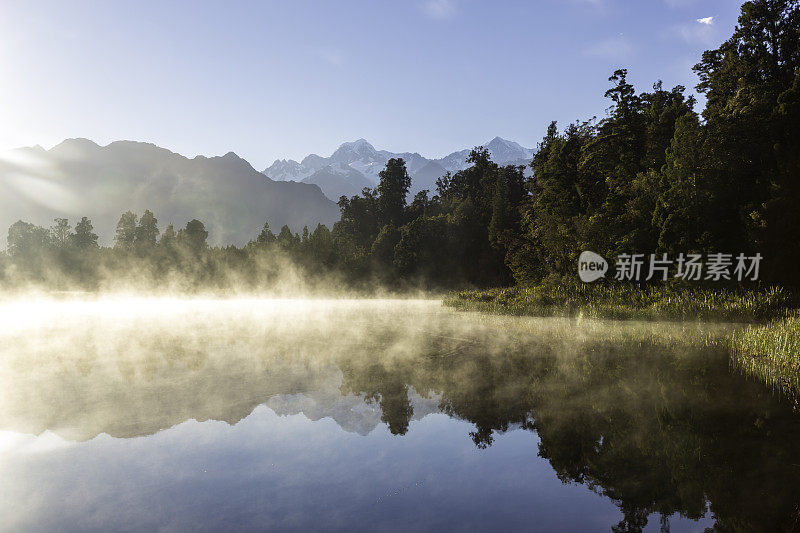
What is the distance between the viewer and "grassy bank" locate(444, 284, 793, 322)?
1208 inches

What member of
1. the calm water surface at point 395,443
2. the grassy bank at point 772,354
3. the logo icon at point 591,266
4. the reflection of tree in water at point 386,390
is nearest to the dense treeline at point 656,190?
the logo icon at point 591,266

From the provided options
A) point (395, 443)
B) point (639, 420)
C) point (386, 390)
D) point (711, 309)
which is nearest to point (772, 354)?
point (639, 420)

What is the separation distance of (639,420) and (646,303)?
88.3ft

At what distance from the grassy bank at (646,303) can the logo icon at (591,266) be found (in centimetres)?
150

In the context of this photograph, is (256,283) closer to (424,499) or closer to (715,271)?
(715,271)

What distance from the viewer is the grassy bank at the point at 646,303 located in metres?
30.7

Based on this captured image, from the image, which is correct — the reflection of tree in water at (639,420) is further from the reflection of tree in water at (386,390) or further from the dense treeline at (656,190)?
the dense treeline at (656,190)

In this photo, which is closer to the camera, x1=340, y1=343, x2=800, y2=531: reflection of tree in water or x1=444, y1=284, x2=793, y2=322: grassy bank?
x1=340, y1=343, x2=800, y2=531: reflection of tree in water

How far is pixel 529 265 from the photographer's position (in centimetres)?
6225

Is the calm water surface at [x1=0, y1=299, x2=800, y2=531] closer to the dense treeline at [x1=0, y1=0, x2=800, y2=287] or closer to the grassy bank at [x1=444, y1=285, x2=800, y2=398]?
the grassy bank at [x1=444, y1=285, x2=800, y2=398]

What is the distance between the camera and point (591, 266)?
1887 inches

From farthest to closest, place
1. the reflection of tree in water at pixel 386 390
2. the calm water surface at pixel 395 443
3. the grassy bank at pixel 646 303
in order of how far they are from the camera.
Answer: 1. the grassy bank at pixel 646 303
2. the reflection of tree in water at pixel 386 390
3. the calm water surface at pixel 395 443

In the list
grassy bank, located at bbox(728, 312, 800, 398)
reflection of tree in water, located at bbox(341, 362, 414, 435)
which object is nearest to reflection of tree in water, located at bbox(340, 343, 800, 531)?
reflection of tree in water, located at bbox(341, 362, 414, 435)

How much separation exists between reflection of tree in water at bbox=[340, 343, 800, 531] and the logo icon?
2626 cm
